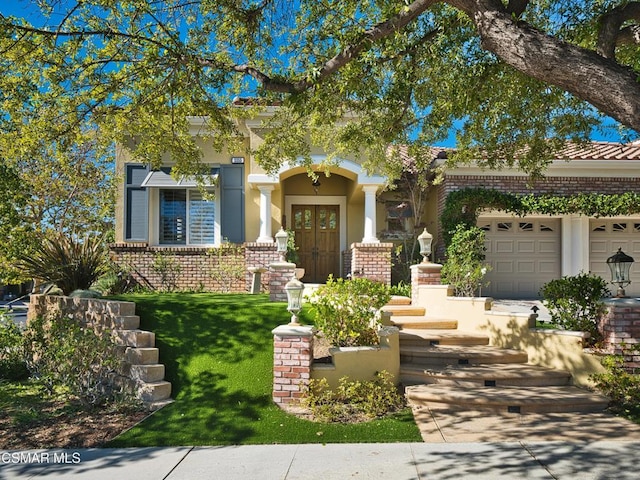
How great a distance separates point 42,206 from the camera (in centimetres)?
1609

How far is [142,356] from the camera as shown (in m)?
6.36

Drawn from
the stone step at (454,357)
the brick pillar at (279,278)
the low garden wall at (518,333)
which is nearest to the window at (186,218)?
the brick pillar at (279,278)

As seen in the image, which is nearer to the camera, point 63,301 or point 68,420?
point 68,420

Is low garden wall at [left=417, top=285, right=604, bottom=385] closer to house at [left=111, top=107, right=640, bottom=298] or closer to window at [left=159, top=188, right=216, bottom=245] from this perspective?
house at [left=111, top=107, right=640, bottom=298]

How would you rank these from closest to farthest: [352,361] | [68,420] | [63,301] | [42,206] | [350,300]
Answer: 1. [68,420]
2. [352,361]
3. [350,300]
4. [63,301]
5. [42,206]

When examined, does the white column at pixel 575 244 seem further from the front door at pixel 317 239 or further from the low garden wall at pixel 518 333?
the front door at pixel 317 239

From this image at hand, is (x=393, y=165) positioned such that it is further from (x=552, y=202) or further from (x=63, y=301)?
(x=63, y=301)

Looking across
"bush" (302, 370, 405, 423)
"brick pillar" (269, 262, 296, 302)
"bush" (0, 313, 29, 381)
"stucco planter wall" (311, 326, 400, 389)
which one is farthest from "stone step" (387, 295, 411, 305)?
"bush" (0, 313, 29, 381)

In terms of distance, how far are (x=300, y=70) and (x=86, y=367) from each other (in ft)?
17.6

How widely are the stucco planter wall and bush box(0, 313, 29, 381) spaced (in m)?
5.26

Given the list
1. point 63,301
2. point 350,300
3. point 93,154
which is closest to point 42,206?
point 93,154

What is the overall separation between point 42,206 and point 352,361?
14487mm

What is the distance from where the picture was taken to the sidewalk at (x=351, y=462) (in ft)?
13.3

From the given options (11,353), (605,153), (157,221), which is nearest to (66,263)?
(11,353)
